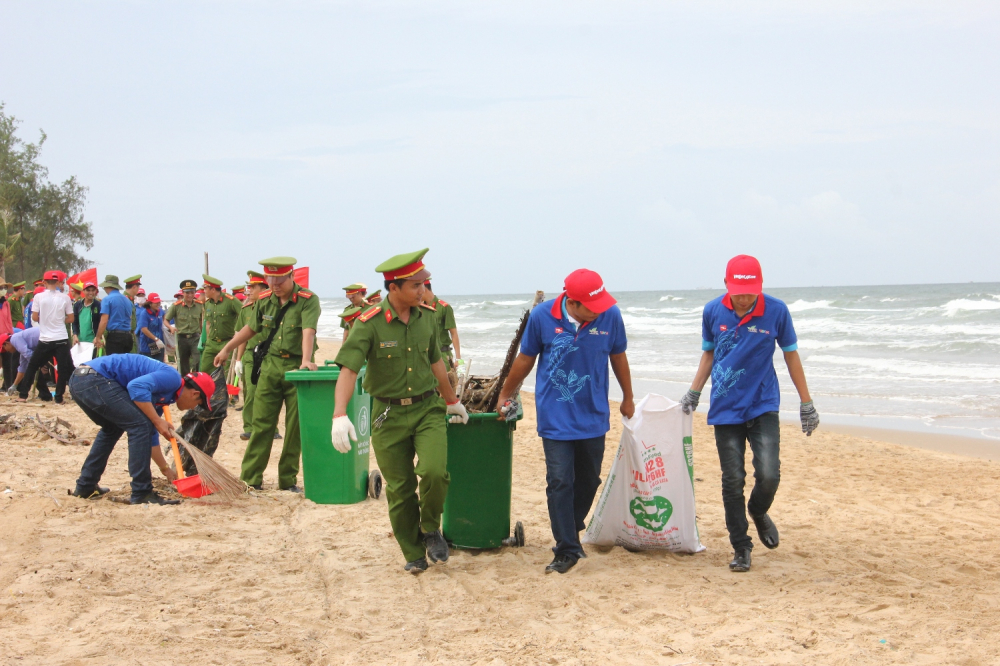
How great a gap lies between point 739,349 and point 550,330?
3.57 ft

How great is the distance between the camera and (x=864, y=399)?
13.9 m

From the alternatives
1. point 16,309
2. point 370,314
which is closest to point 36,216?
point 16,309

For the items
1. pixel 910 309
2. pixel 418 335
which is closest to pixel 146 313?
pixel 418 335

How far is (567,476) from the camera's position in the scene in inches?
184

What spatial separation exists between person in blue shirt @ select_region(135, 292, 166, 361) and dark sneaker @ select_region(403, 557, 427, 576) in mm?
9384

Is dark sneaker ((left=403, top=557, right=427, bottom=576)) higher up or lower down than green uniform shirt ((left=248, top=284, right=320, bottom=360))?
lower down

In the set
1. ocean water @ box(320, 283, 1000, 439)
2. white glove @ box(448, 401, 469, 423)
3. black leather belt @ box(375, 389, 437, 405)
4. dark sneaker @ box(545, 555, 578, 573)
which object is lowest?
ocean water @ box(320, 283, 1000, 439)

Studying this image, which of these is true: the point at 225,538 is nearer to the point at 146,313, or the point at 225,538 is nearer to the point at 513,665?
the point at 513,665

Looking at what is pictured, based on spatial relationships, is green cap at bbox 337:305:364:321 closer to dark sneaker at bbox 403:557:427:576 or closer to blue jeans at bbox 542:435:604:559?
dark sneaker at bbox 403:557:427:576

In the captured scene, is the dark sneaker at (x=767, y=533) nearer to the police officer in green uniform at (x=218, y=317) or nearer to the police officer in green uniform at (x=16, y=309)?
the police officer in green uniform at (x=218, y=317)

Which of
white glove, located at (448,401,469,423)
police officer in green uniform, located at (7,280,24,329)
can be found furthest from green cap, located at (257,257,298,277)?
police officer in green uniform, located at (7,280,24,329)

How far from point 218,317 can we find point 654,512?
6.77 m

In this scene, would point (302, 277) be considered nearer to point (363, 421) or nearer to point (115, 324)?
point (363, 421)

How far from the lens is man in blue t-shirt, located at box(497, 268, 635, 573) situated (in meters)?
4.64
